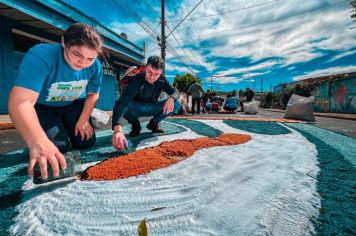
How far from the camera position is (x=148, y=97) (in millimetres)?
3311

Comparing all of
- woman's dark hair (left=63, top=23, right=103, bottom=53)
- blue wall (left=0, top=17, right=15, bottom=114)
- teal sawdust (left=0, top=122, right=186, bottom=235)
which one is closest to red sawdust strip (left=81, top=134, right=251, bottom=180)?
teal sawdust (left=0, top=122, right=186, bottom=235)

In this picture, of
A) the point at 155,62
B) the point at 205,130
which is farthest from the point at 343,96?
the point at 155,62

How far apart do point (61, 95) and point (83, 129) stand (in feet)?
1.17

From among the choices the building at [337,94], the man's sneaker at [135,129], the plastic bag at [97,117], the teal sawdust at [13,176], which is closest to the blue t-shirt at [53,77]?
the teal sawdust at [13,176]

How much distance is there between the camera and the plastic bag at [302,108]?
6328 millimetres

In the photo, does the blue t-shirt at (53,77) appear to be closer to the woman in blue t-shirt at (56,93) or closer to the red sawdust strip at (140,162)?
the woman in blue t-shirt at (56,93)

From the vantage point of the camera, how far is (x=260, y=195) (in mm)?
1134

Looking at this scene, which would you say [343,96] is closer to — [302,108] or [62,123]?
[302,108]

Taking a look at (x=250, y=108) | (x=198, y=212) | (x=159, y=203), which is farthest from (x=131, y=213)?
(x=250, y=108)

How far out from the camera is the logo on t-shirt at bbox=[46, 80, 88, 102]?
5.86ft

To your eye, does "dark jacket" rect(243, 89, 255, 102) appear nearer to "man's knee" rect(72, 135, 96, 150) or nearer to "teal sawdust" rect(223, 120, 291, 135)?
"teal sawdust" rect(223, 120, 291, 135)

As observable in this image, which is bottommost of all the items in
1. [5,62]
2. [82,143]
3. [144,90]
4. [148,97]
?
[82,143]

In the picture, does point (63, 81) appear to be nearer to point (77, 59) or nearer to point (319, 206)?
point (77, 59)

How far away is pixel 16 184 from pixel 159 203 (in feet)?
3.12
